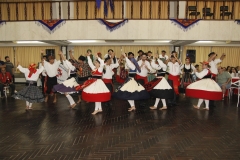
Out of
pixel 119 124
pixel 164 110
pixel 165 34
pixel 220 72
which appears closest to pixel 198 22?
pixel 165 34

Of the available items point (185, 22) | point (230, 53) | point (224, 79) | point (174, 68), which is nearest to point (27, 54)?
point (185, 22)

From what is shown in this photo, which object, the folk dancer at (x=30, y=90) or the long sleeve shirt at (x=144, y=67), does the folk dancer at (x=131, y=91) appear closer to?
the long sleeve shirt at (x=144, y=67)

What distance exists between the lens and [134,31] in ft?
30.1

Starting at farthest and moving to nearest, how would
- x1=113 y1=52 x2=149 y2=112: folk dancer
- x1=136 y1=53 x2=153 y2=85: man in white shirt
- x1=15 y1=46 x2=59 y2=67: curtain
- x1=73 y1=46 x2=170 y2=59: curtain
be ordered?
x1=15 y1=46 x2=59 y2=67: curtain, x1=73 y1=46 x2=170 y2=59: curtain, x1=136 y1=53 x2=153 y2=85: man in white shirt, x1=113 y1=52 x2=149 y2=112: folk dancer

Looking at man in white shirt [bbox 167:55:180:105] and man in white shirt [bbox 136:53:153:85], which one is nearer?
man in white shirt [bbox 136:53:153:85]

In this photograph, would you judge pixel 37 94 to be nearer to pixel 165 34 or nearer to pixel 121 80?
pixel 121 80

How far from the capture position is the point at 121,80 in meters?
8.54

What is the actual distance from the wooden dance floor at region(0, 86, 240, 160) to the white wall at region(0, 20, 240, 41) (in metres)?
3.53

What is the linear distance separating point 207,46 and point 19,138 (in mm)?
12543

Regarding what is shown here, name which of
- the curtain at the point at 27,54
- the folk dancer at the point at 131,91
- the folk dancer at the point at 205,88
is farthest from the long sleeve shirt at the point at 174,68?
the curtain at the point at 27,54

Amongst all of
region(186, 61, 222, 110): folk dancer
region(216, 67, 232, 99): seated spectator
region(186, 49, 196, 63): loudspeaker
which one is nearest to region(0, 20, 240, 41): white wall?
region(216, 67, 232, 99): seated spectator

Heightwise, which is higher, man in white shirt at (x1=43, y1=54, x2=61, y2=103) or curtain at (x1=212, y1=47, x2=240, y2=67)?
curtain at (x1=212, y1=47, x2=240, y2=67)

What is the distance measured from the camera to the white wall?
9.09 meters

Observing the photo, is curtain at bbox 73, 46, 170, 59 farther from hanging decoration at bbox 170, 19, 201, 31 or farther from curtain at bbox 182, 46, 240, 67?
hanging decoration at bbox 170, 19, 201, 31
